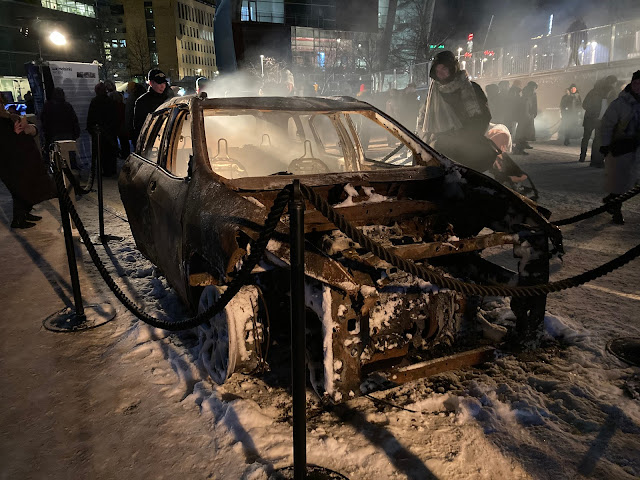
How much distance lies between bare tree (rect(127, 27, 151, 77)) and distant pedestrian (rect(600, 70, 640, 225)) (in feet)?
247

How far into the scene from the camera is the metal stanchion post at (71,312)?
388cm

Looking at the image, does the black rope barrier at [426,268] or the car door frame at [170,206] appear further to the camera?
the car door frame at [170,206]

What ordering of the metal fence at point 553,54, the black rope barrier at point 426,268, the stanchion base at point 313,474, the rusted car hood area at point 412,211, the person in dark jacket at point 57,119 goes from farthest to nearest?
the metal fence at point 553,54, the person in dark jacket at point 57,119, the rusted car hood area at point 412,211, the stanchion base at point 313,474, the black rope barrier at point 426,268

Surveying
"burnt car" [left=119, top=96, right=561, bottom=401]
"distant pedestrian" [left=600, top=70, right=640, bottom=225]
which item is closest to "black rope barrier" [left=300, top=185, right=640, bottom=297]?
"burnt car" [left=119, top=96, right=561, bottom=401]

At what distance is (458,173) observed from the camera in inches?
143

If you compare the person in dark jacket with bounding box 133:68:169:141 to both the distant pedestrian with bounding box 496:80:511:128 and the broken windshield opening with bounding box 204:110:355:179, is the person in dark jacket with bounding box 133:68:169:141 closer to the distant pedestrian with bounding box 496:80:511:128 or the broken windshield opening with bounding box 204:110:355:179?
the broken windshield opening with bounding box 204:110:355:179

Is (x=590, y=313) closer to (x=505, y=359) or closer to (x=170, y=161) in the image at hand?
(x=505, y=359)

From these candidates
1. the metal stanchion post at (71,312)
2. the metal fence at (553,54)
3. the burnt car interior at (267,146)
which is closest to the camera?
the metal stanchion post at (71,312)

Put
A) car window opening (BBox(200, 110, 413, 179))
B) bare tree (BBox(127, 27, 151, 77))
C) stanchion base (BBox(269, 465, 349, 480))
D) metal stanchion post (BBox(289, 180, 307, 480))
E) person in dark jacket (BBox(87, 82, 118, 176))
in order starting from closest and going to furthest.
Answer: metal stanchion post (BBox(289, 180, 307, 480))
stanchion base (BBox(269, 465, 349, 480))
car window opening (BBox(200, 110, 413, 179))
person in dark jacket (BBox(87, 82, 118, 176))
bare tree (BBox(127, 27, 151, 77))

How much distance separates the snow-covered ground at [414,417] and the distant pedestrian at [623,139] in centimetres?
303

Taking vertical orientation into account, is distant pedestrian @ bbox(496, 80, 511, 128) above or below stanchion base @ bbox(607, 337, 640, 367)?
above

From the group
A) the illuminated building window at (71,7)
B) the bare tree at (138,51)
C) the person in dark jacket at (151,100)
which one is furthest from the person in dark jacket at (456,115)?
the bare tree at (138,51)

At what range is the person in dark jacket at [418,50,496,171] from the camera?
241 inches

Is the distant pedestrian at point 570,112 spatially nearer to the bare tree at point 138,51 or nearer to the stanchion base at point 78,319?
the stanchion base at point 78,319
